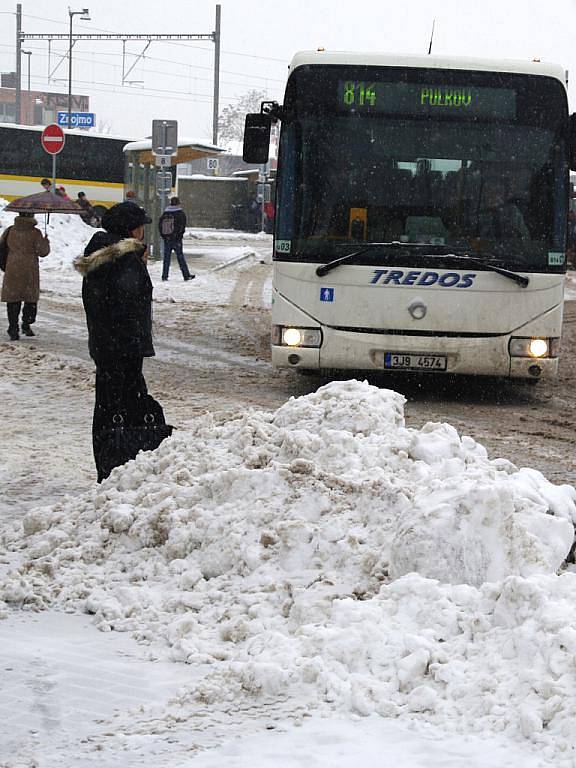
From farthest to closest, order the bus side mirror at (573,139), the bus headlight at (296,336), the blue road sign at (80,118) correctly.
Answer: the blue road sign at (80,118), the bus headlight at (296,336), the bus side mirror at (573,139)

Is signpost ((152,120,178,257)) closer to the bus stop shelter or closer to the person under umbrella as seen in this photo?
the bus stop shelter

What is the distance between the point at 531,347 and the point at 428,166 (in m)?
1.89

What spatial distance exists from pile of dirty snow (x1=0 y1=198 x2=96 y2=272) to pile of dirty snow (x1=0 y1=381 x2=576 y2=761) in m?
24.0

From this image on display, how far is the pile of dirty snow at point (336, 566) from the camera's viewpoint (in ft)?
14.6

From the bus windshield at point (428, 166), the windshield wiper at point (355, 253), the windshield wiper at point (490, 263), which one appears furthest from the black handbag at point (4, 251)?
the windshield wiper at point (490, 263)

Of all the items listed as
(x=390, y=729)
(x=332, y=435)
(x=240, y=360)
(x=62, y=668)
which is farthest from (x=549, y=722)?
(x=240, y=360)

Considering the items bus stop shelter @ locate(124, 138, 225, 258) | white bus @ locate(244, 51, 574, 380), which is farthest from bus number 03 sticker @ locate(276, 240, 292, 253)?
bus stop shelter @ locate(124, 138, 225, 258)

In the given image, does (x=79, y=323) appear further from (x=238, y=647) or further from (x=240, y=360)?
(x=238, y=647)

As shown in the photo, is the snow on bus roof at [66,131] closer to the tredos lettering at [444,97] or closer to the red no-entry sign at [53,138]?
the red no-entry sign at [53,138]

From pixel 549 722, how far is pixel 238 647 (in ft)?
4.44

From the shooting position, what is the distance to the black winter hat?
24.7 ft

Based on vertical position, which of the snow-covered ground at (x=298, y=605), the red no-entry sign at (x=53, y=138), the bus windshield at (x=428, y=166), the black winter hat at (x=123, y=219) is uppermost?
the red no-entry sign at (x=53, y=138)

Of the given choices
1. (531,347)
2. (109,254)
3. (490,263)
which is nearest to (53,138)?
(490,263)

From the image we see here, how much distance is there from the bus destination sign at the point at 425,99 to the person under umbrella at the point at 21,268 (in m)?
6.20
